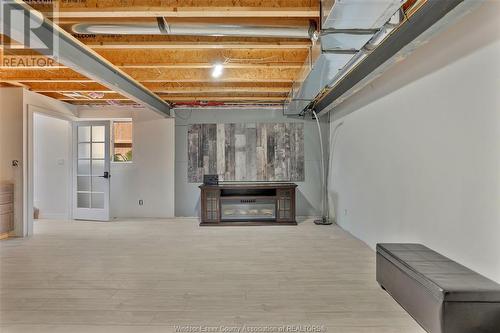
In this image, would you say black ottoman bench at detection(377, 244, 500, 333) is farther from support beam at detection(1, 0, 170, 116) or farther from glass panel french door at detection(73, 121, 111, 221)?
glass panel french door at detection(73, 121, 111, 221)

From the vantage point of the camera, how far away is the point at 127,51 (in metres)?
3.61

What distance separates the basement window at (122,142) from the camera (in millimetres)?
6863

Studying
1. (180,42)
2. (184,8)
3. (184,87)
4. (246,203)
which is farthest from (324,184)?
(184,8)

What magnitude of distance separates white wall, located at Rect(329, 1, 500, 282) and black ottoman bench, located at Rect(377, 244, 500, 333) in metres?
0.22

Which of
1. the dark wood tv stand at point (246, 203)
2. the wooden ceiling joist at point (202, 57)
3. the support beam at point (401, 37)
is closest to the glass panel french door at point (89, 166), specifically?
the dark wood tv stand at point (246, 203)

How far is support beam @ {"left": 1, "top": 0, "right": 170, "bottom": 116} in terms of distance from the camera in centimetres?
222

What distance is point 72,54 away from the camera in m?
2.85

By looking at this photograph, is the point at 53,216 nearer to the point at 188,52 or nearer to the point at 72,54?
the point at 72,54

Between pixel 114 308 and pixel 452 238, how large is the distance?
9.31ft

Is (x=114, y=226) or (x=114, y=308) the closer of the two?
(x=114, y=308)

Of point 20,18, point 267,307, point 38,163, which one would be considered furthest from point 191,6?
point 38,163

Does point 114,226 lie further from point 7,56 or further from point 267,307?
point 267,307

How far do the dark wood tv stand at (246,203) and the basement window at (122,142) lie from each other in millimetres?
2385

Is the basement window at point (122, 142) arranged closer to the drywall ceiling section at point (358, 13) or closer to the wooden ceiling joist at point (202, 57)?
the wooden ceiling joist at point (202, 57)
